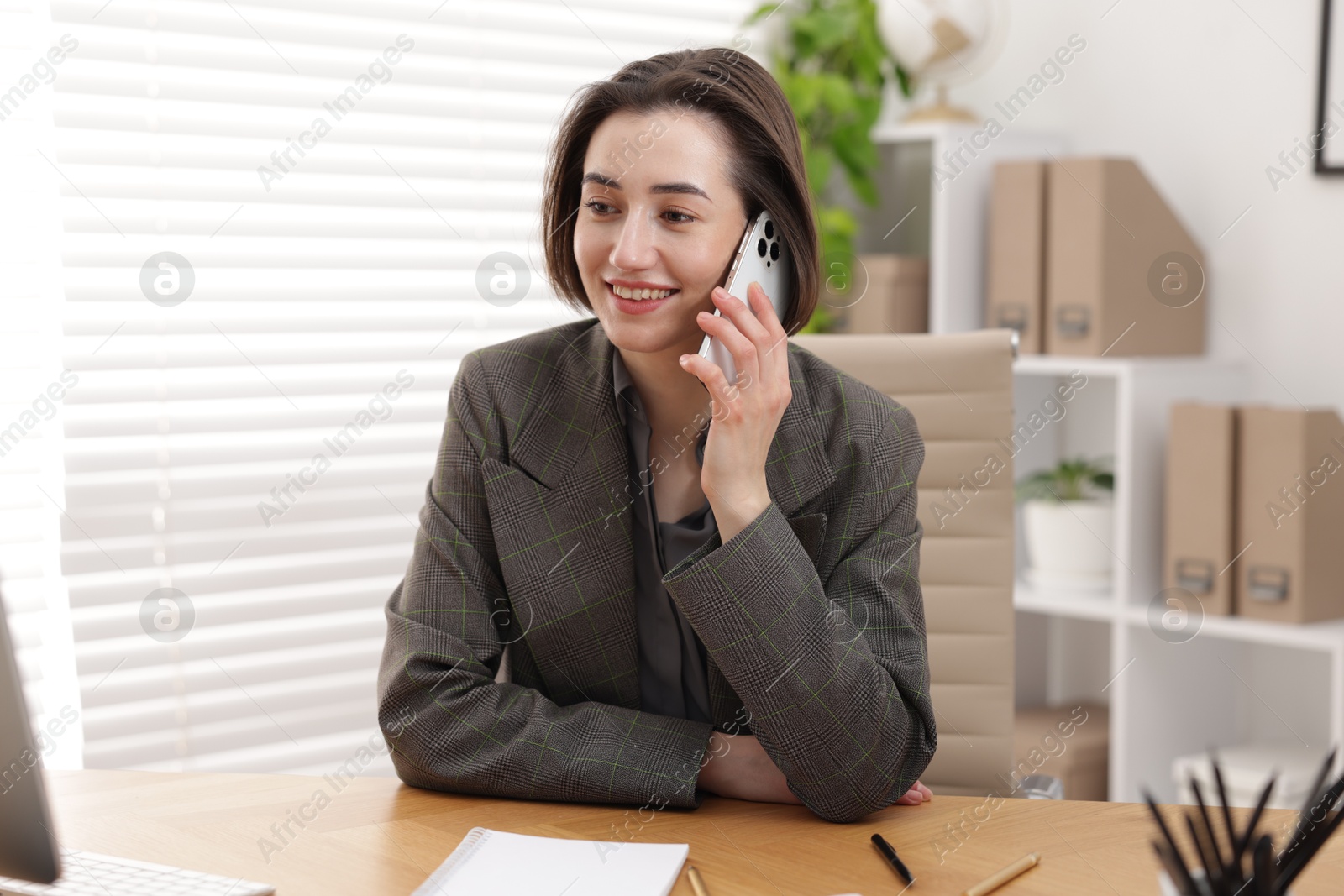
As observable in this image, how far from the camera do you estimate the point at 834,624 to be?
1.27 meters

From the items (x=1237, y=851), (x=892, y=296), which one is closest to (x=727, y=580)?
(x=1237, y=851)

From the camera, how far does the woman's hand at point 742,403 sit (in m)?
1.30

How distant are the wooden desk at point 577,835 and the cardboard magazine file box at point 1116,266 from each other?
1.59 m

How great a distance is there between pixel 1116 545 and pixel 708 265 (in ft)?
4.90

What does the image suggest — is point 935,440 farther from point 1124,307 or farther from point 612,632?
point 1124,307

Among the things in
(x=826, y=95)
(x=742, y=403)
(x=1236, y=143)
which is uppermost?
(x=826, y=95)

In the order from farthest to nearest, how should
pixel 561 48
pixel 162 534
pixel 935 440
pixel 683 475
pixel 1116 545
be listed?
1. pixel 561 48
2. pixel 1116 545
3. pixel 162 534
4. pixel 935 440
5. pixel 683 475

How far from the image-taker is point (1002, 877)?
102 cm

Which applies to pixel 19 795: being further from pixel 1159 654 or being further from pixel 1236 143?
pixel 1236 143

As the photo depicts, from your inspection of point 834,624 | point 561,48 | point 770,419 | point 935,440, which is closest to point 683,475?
point 770,419

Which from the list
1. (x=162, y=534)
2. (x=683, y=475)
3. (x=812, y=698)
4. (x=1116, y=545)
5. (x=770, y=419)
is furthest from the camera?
(x=1116, y=545)

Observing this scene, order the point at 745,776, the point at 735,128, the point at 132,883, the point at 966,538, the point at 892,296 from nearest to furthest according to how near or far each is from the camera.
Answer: the point at 132,883
the point at 745,776
the point at 735,128
the point at 966,538
the point at 892,296

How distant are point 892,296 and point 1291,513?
107cm

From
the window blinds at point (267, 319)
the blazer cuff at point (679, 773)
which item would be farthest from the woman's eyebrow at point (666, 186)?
the window blinds at point (267, 319)
